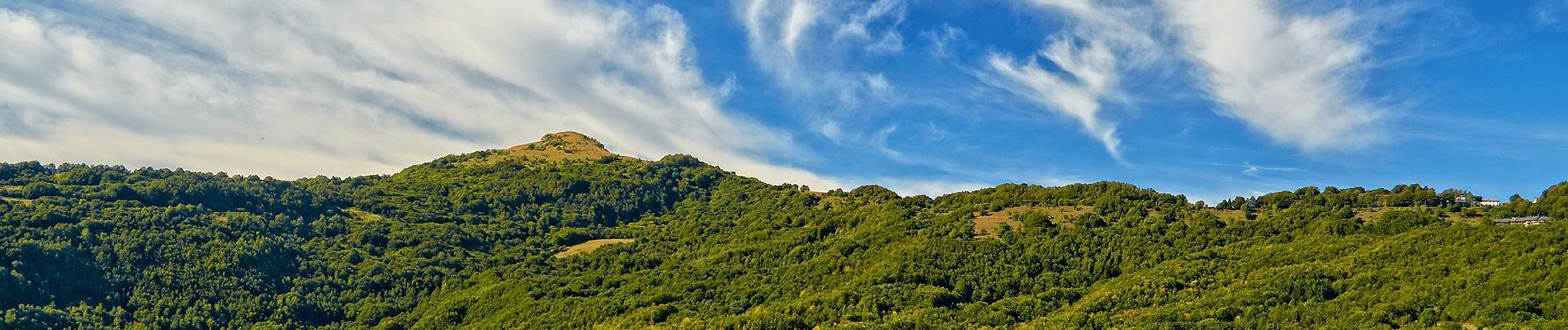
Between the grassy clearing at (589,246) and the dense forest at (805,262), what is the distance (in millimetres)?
2033

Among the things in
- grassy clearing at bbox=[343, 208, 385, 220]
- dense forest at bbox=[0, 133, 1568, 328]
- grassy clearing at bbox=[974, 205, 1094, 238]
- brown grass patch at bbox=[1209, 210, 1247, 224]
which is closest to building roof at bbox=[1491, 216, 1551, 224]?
dense forest at bbox=[0, 133, 1568, 328]

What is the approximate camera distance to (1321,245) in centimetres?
10650

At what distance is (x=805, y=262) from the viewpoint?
138 metres

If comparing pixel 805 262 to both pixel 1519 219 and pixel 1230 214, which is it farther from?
pixel 1519 219

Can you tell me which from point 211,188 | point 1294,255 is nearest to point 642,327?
point 1294,255

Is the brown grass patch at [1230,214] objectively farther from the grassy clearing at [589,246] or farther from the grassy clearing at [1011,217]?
the grassy clearing at [589,246]

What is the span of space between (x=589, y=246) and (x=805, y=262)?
5708cm

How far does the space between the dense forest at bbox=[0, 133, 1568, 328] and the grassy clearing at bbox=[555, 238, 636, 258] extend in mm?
2033

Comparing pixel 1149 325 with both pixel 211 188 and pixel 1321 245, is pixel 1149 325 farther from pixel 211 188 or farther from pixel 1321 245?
pixel 211 188

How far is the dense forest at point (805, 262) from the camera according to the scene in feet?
302

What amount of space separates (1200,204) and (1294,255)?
32.9 metres

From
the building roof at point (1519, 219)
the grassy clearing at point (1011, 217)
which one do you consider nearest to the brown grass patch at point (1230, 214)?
the grassy clearing at point (1011, 217)

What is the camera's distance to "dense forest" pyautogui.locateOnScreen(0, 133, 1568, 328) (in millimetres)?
92125

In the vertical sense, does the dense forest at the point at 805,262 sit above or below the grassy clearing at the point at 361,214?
below
